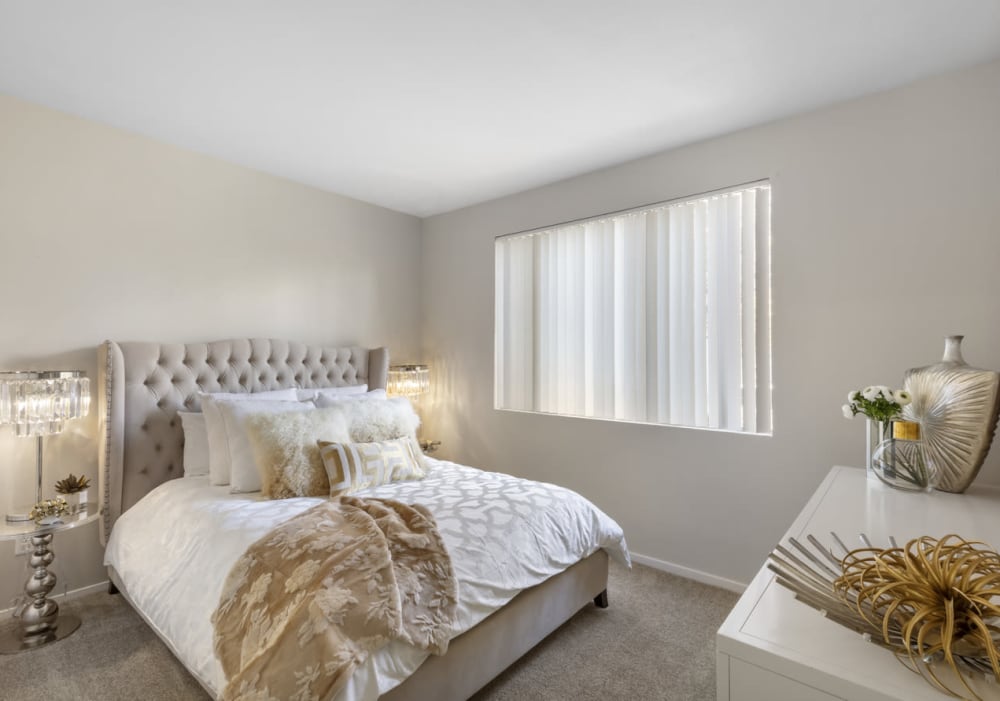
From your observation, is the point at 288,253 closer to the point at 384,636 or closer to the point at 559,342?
the point at 559,342

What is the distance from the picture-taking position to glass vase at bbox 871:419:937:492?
5.63 feet

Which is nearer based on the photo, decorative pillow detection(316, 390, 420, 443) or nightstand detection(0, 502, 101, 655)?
nightstand detection(0, 502, 101, 655)

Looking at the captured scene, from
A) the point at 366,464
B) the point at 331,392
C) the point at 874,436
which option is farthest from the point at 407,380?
the point at 874,436

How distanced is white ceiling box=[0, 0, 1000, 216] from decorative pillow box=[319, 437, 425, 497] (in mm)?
1765

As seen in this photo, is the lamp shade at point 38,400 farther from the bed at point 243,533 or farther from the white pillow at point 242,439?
the white pillow at point 242,439

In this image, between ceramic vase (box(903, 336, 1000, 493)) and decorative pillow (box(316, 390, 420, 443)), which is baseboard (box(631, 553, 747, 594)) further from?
decorative pillow (box(316, 390, 420, 443))

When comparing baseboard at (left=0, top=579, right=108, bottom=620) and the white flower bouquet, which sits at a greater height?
the white flower bouquet

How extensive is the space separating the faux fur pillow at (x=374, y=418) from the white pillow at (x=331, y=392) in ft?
0.70

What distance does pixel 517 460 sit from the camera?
12.1 feet

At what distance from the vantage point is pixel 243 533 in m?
1.80

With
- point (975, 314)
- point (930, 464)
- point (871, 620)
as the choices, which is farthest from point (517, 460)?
point (871, 620)

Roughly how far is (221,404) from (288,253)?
1.34m

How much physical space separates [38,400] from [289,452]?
1151mm

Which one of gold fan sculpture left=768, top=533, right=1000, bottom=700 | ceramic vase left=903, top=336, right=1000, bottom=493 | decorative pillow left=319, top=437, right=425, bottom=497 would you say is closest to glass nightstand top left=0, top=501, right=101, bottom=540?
decorative pillow left=319, top=437, right=425, bottom=497
